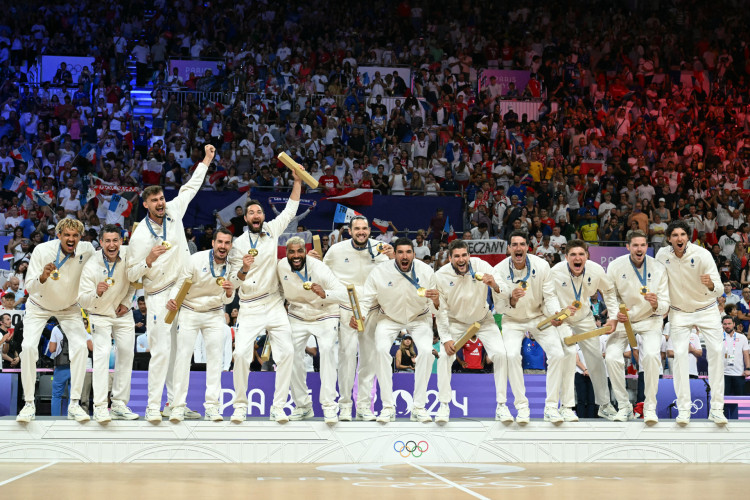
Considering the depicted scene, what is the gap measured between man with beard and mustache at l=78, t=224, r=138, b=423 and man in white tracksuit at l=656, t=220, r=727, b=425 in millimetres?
7426

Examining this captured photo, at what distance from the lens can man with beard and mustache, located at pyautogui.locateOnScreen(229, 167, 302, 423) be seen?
39.5 ft

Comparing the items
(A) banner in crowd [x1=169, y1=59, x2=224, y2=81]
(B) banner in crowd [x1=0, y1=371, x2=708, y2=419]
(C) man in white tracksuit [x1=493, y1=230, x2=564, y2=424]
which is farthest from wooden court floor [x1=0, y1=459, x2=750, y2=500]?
(A) banner in crowd [x1=169, y1=59, x2=224, y2=81]

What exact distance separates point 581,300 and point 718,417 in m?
2.38

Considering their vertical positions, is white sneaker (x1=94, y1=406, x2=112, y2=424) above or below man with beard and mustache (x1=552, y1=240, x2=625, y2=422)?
below

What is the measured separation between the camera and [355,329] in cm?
1246

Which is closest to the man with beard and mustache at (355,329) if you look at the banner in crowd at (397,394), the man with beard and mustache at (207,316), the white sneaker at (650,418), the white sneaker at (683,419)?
A: the banner in crowd at (397,394)

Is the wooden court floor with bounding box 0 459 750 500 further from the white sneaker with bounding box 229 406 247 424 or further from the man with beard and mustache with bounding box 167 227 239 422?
the man with beard and mustache with bounding box 167 227 239 422

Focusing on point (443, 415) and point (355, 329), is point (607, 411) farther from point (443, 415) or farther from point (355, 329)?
point (355, 329)

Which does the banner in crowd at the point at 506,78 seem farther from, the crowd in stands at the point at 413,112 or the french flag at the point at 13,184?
the french flag at the point at 13,184

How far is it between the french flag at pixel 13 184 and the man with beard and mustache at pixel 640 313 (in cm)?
1463

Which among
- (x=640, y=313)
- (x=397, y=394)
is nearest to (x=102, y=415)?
(x=397, y=394)

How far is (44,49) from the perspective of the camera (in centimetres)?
2608

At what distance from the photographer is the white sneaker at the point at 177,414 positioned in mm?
11703

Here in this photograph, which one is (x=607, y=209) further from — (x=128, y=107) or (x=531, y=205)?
(x=128, y=107)
